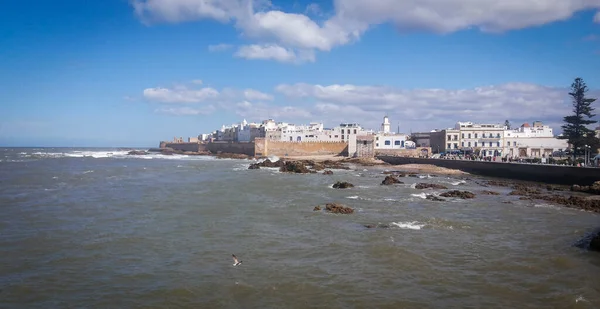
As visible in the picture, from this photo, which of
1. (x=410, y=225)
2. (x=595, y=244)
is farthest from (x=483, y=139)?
(x=595, y=244)

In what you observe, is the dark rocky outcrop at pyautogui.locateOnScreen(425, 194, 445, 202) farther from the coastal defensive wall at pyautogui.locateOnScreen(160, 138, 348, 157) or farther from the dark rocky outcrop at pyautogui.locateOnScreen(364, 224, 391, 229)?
the coastal defensive wall at pyautogui.locateOnScreen(160, 138, 348, 157)

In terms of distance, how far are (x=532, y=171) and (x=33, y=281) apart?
37164 mm

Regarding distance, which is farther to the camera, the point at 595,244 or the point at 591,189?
the point at 591,189

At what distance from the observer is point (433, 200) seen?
917 inches

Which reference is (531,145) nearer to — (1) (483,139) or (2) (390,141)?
(1) (483,139)

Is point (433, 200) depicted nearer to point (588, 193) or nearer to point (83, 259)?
point (588, 193)

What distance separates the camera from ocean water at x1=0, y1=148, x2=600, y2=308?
9.15 metres

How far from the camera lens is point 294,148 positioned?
81562mm

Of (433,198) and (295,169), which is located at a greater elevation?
(295,169)

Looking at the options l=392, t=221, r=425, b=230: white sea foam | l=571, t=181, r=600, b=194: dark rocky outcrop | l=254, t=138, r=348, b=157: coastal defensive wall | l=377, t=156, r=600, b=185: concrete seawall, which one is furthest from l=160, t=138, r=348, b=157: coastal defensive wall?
l=392, t=221, r=425, b=230: white sea foam

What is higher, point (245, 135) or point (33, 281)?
point (245, 135)

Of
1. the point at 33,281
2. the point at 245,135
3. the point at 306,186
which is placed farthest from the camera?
the point at 245,135

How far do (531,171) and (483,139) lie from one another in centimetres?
3290

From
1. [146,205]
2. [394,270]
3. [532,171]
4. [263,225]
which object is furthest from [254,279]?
[532,171]
